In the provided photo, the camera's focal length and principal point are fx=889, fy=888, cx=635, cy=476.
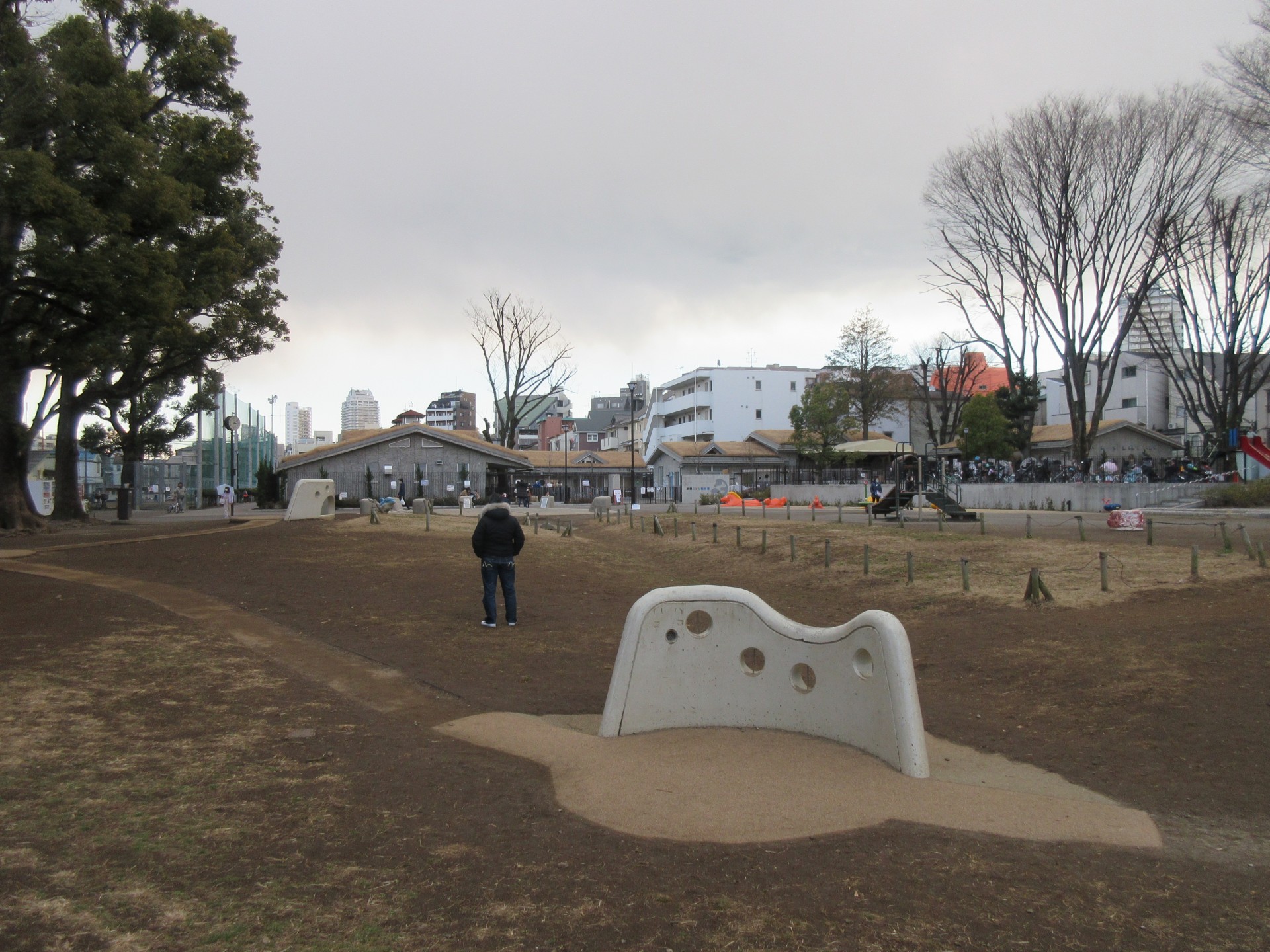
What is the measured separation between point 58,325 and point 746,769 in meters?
19.5

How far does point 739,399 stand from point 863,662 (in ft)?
200

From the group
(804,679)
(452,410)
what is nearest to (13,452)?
(804,679)

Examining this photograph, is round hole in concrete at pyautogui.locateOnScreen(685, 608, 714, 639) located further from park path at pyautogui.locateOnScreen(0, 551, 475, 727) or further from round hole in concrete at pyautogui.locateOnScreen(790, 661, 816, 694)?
park path at pyautogui.locateOnScreen(0, 551, 475, 727)

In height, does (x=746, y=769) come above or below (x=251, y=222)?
below

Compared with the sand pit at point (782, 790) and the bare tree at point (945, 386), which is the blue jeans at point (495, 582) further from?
the bare tree at point (945, 386)

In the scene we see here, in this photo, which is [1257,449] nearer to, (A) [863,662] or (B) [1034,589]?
(B) [1034,589]

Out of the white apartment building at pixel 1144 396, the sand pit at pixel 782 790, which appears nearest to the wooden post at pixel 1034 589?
the sand pit at pixel 782 790

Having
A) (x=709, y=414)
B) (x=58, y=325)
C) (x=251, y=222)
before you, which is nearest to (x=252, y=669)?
(x=58, y=325)

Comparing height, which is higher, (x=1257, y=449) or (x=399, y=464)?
(x=399, y=464)

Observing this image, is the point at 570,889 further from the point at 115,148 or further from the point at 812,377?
the point at 812,377

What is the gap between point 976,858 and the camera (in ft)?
14.5

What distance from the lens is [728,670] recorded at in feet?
22.1

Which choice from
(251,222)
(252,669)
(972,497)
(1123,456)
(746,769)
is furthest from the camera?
(1123,456)

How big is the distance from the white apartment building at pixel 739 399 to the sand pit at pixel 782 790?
193 feet
